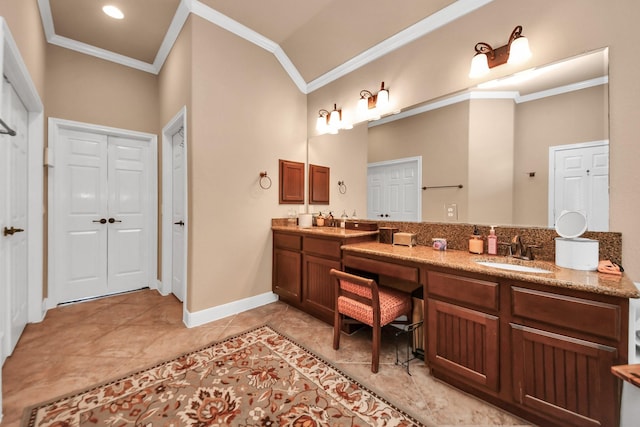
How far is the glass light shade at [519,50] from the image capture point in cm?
174

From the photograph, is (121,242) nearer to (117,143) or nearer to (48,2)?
(117,143)

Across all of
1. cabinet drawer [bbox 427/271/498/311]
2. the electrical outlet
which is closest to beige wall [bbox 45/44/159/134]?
the electrical outlet

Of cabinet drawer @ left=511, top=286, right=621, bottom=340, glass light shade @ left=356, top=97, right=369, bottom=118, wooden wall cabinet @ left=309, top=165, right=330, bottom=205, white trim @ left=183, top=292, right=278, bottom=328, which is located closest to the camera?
cabinet drawer @ left=511, top=286, right=621, bottom=340

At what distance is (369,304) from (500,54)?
207cm

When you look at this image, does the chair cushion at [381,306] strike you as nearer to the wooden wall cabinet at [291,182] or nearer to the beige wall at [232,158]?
the beige wall at [232,158]

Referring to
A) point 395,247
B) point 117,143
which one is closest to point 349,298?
point 395,247

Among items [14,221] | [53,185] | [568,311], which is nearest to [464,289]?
[568,311]

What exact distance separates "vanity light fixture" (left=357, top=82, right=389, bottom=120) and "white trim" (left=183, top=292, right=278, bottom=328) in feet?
7.84

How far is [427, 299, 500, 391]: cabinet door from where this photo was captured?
4.77 feet

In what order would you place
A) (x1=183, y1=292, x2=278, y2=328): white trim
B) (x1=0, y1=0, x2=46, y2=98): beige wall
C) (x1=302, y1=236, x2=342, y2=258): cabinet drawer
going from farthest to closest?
1. (x1=183, y1=292, x2=278, y2=328): white trim
2. (x1=302, y1=236, x2=342, y2=258): cabinet drawer
3. (x1=0, y1=0, x2=46, y2=98): beige wall

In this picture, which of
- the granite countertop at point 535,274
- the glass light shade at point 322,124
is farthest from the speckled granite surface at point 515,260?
the glass light shade at point 322,124

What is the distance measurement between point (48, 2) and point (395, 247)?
4.01 meters

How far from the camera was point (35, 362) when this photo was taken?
1.95m

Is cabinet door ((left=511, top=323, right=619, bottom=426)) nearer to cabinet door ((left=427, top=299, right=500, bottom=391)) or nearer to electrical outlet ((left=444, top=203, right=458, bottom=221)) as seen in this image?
cabinet door ((left=427, top=299, right=500, bottom=391))
